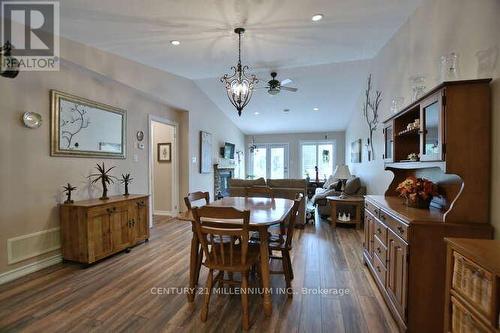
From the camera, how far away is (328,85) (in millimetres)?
5801

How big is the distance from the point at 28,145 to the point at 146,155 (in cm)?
199

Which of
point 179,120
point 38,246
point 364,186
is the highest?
point 179,120

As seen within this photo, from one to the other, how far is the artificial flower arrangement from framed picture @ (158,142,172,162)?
4.84 m

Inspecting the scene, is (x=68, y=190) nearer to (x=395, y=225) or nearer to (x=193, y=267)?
(x=193, y=267)

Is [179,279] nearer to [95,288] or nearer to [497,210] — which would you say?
[95,288]

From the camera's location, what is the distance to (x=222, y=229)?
6.13 ft

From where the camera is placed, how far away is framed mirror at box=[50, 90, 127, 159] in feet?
10.2

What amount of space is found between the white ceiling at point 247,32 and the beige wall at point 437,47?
24 cm

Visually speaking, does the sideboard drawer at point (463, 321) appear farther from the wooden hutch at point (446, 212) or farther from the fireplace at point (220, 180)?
the fireplace at point (220, 180)

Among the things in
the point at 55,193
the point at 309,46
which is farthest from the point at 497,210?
the point at 55,193

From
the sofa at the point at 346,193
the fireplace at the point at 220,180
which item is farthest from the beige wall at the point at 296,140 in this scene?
the sofa at the point at 346,193

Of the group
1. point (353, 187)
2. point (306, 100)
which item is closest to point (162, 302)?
point (353, 187)

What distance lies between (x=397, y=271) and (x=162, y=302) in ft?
6.71

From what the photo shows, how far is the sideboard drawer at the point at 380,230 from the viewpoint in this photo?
90.1 inches
